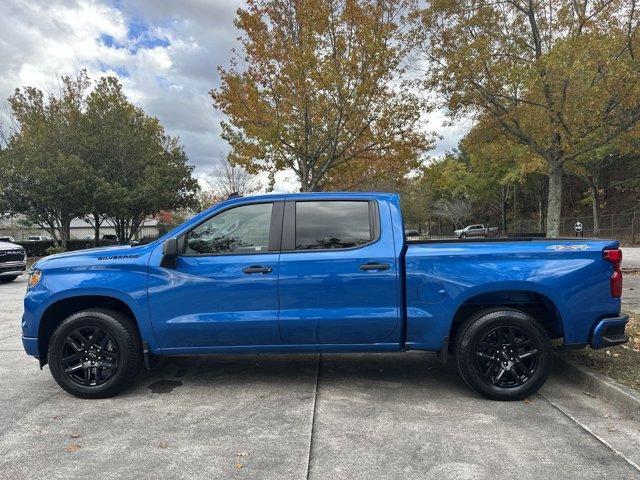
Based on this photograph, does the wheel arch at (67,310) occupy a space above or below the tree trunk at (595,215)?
below

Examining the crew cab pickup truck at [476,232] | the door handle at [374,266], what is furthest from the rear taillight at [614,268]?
the crew cab pickup truck at [476,232]

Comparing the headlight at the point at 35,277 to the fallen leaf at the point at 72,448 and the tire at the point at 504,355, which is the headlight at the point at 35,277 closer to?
the fallen leaf at the point at 72,448

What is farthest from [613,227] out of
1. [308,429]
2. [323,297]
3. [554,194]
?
[308,429]

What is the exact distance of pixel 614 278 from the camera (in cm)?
425

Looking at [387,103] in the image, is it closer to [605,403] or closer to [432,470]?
[605,403]

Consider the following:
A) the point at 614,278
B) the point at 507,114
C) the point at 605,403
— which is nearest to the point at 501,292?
the point at 614,278

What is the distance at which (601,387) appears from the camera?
14.2 feet

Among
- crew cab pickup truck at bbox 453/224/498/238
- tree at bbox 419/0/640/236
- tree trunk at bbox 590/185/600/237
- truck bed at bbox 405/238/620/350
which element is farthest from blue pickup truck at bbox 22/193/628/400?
crew cab pickup truck at bbox 453/224/498/238

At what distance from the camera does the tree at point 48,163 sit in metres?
22.3

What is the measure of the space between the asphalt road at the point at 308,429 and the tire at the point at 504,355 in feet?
0.51

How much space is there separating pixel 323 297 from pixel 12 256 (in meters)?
14.4

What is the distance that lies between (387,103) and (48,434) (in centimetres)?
1350

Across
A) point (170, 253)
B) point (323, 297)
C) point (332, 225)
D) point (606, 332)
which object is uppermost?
point (332, 225)

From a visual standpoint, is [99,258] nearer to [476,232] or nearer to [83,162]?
[83,162]
